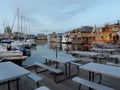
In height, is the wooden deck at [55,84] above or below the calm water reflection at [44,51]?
above

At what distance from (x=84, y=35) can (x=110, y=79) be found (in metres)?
43.3

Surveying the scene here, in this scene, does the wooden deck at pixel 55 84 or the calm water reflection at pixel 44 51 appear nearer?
the wooden deck at pixel 55 84

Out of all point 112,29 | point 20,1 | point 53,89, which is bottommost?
point 53,89

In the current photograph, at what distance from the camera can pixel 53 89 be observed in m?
4.01

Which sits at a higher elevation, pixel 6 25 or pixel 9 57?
pixel 6 25

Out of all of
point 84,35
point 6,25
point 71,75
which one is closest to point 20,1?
point 6,25

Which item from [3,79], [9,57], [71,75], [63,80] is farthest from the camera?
[9,57]

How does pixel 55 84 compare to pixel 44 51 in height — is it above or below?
above

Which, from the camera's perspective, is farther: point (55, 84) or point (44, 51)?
point (44, 51)

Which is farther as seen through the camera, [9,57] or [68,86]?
[9,57]

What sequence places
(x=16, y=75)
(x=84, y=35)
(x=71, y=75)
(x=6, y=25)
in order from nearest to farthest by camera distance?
(x=16, y=75) → (x=71, y=75) → (x=6, y=25) → (x=84, y=35)

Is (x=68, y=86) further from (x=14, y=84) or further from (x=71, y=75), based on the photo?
(x=14, y=84)

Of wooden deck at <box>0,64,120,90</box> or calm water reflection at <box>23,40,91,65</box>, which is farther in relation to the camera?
calm water reflection at <box>23,40,91,65</box>

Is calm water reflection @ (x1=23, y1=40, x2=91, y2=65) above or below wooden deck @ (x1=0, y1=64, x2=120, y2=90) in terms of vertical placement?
below
